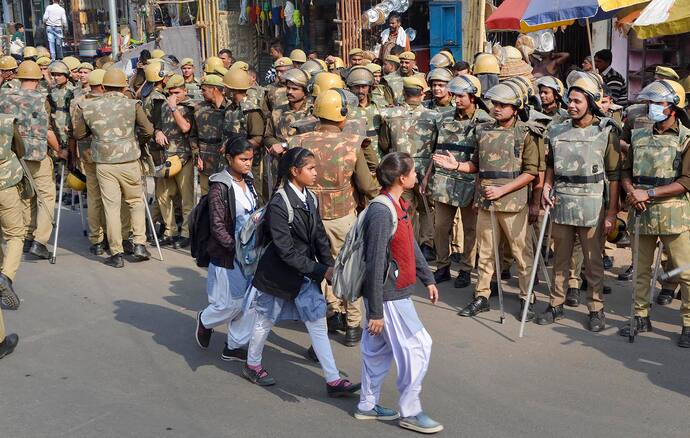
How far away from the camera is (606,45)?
47.9 ft

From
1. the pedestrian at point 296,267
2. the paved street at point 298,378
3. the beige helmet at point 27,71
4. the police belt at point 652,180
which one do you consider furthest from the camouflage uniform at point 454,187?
the beige helmet at point 27,71

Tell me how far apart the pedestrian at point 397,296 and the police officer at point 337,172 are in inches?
57.9

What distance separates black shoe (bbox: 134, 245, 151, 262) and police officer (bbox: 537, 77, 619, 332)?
4551mm

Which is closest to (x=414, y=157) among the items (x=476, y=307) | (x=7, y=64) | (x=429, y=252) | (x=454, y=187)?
(x=454, y=187)

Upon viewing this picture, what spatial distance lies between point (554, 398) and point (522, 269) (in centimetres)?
201

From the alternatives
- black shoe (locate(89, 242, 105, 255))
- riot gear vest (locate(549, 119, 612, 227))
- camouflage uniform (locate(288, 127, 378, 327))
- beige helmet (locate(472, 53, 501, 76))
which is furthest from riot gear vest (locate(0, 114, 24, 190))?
beige helmet (locate(472, 53, 501, 76))

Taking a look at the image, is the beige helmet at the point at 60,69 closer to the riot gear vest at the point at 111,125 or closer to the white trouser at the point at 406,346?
the riot gear vest at the point at 111,125

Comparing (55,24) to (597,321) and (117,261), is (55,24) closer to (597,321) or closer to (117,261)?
(117,261)

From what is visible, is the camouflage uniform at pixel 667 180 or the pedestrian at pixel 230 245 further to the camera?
the camouflage uniform at pixel 667 180

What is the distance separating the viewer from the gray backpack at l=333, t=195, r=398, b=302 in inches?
214

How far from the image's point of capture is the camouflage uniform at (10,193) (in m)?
8.29

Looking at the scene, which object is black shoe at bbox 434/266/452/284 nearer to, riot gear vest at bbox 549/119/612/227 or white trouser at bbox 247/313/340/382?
riot gear vest at bbox 549/119/612/227


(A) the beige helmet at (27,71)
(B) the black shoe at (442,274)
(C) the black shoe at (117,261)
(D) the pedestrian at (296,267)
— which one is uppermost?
(A) the beige helmet at (27,71)

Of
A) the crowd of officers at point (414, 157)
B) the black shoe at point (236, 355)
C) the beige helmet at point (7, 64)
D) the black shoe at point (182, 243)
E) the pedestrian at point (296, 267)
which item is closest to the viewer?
the pedestrian at point (296, 267)
